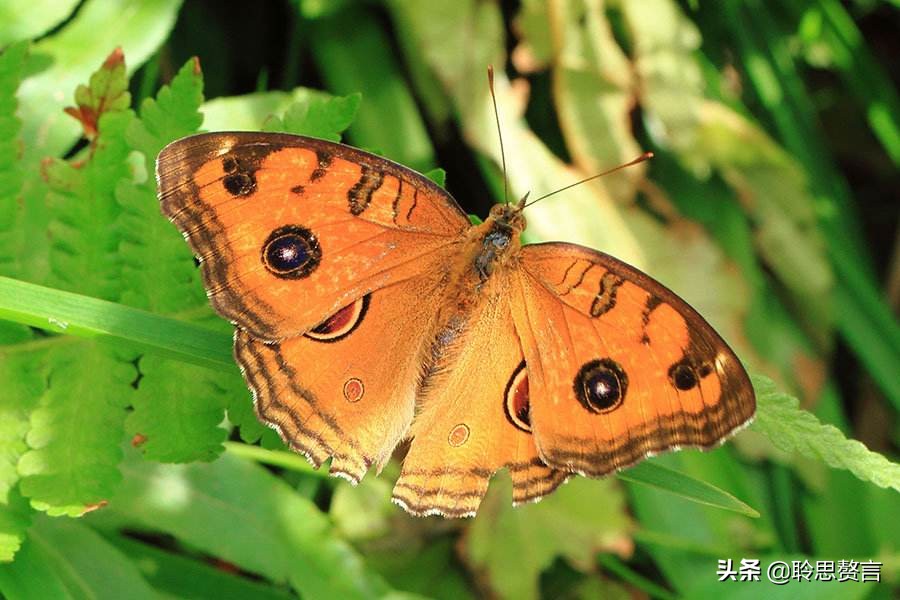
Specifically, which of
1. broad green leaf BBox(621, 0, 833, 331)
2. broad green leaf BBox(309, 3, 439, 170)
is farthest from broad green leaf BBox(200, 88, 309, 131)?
broad green leaf BBox(621, 0, 833, 331)

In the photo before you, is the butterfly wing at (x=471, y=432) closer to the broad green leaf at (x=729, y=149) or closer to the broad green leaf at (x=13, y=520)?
the broad green leaf at (x=13, y=520)

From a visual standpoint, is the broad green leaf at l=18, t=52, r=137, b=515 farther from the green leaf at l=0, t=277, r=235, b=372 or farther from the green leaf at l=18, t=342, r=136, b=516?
the green leaf at l=0, t=277, r=235, b=372

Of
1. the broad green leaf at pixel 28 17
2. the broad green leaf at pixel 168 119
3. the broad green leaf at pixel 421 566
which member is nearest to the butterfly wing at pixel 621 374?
the broad green leaf at pixel 168 119

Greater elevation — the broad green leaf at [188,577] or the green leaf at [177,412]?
the green leaf at [177,412]

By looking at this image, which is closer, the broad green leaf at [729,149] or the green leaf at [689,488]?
the green leaf at [689,488]

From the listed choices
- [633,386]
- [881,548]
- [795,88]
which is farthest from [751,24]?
[633,386]

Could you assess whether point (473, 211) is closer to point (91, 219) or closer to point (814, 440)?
point (91, 219)
